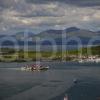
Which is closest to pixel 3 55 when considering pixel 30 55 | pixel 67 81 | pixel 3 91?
pixel 30 55

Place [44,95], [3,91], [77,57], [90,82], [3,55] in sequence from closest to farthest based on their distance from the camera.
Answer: [44,95], [3,91], [90,82], [77,57], [3,55]

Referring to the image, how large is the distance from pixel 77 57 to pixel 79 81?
3725 inches

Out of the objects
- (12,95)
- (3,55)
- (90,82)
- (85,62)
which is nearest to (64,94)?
(12,95)

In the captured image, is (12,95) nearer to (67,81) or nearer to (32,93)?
(32,93)

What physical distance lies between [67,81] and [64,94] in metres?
20.0

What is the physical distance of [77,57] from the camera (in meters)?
180

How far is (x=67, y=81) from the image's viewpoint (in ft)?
282

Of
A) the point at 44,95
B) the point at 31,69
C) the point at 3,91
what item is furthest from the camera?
the point at 31,69

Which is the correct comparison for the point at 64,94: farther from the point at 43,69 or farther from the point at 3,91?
the point at 43,69

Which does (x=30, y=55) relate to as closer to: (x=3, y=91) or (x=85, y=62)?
(x=85, y=62)

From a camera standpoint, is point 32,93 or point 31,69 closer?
point 32,93

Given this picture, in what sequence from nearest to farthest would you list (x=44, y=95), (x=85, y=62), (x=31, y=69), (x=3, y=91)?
(x=44, y=95), (x=3, y=91), (x=31, y=69), (x=85, y=62)

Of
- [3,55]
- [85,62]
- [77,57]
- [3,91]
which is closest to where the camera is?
[3,91]

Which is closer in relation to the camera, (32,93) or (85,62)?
A: (32,93)
